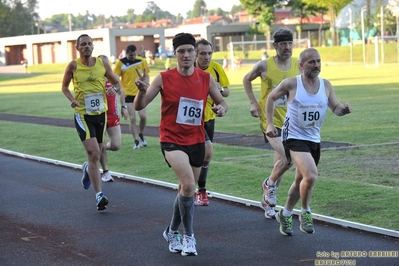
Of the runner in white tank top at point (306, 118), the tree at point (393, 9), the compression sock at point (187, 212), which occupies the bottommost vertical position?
the compression sock at point (187, 212)

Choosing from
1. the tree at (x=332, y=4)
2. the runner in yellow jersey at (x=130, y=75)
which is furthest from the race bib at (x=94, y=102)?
the tree at (x=332, y=4)

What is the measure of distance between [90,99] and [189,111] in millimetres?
3208

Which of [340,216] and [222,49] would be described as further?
[222,49]

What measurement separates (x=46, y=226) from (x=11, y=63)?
110 m

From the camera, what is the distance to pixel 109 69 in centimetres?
1070

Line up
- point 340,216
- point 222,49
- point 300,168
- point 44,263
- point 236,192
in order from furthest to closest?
point 222,49 < point 236,192 < point 340,216 < point 300,168 < point 44,263

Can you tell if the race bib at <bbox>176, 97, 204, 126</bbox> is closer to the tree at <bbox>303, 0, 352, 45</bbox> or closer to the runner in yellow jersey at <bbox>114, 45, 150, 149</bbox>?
the runner in yellow jersey at <bbox>114, 45, 150, 149</bbox>

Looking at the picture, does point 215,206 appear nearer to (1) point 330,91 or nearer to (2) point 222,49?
(1) point 330,91

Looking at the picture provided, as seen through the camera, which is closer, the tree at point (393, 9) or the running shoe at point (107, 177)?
the running shoe at point (107, 177)

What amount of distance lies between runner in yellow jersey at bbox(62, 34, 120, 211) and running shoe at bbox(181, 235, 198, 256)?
2.97 metres

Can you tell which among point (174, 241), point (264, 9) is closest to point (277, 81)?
point (174, 241)

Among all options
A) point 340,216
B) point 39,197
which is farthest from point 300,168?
point 39,197

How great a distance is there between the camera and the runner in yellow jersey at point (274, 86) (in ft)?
30.0

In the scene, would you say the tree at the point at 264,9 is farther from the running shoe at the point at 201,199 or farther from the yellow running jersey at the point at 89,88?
the running shoe at the point at 201,199
